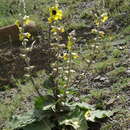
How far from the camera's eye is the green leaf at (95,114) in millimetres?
3671

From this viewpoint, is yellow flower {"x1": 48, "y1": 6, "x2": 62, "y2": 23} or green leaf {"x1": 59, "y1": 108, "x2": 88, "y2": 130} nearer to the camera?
yellow flower {"x1": 48, "y1": 6, "x2": 62, "y2": 23}

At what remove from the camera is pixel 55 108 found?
3.72m

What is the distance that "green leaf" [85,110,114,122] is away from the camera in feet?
12.0

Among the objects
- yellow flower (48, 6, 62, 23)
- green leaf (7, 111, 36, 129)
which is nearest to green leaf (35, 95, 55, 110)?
green leaf (7, 111, 36, 129)

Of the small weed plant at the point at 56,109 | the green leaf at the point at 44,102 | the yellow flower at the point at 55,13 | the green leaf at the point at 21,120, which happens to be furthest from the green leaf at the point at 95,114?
the yellow flower at the point at 55,13

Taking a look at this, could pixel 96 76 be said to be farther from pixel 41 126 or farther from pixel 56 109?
pixel 41 126

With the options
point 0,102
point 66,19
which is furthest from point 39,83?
point 66,19

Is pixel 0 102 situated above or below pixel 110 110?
below

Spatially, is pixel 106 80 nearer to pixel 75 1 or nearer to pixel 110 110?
pixel 110 110

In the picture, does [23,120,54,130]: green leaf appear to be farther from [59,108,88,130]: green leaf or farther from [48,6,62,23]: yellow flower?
[48,6,62,23]: yellow flower

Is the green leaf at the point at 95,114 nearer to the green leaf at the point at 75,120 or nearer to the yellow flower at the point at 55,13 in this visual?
the green leaf at the point at 75,120

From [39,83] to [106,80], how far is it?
1045mm

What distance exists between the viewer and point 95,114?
3.72 metres

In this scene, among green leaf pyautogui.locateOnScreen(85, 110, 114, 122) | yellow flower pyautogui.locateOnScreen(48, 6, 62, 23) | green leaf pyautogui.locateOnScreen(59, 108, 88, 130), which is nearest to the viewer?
yellow flower pyautogui.locateOnScreen(48, 6, 62, 23)
